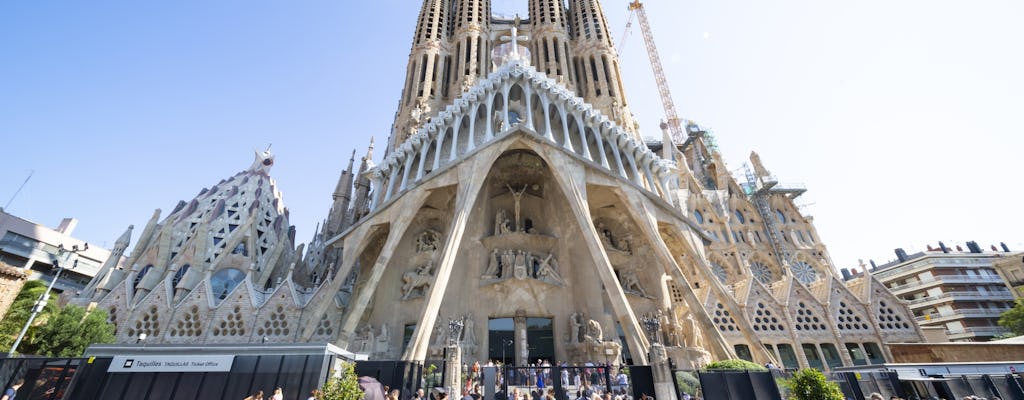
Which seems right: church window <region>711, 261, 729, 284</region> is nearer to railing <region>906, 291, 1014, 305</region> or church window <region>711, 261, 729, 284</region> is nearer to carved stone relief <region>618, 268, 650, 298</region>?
carved stone relief <region>618, 268, 650, 298</region>

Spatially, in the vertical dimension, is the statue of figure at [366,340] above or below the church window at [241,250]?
below

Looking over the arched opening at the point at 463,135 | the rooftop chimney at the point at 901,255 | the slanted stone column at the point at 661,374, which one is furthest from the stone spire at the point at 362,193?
the rooftop chimney at the point at 901,255

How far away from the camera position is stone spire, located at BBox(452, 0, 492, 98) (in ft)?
105

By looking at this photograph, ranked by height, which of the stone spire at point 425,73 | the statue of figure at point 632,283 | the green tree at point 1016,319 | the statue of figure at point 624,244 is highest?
the stone spire at point 425,73

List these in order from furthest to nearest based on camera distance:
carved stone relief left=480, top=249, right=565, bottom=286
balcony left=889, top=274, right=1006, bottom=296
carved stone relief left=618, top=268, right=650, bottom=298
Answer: balcony left=889, top=274, right=1006, bottom=296
carved stone relief left=618, top=268, right=650, bottom=298
carved stone relief left=480, top=249, right=565, bottom=286

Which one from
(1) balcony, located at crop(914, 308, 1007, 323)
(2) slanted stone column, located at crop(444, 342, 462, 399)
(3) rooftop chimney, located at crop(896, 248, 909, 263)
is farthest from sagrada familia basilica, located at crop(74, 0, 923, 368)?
(3) rooftop chimney, located at crop(896, 248, 909, 263)

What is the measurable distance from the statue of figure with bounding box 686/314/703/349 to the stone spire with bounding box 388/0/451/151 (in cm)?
1978

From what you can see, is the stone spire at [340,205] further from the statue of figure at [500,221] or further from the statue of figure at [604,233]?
the statue of figure at [604,233]

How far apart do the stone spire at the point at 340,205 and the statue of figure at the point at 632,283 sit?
2124cm

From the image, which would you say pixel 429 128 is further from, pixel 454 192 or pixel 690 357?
pixel 690 357

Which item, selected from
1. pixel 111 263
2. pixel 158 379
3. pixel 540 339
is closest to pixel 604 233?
pixel 540 339

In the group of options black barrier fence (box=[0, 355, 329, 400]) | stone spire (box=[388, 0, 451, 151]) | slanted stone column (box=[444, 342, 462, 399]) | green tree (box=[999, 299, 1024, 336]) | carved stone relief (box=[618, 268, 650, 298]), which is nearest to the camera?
black barrier fence (box=[0, 355, 329, 400])

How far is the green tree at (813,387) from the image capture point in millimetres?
6750

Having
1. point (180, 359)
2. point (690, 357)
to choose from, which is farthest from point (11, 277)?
point (690, 357)
